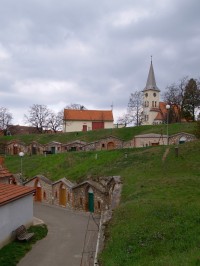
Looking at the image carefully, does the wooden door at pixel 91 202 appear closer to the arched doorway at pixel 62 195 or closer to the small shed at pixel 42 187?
the arched doorway at pixel 62 195

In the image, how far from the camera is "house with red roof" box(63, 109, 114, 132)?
69500 mm

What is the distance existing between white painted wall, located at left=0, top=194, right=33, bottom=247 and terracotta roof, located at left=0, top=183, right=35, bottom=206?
37 centimetres

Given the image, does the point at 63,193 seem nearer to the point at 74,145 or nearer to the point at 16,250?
the point at 16,250

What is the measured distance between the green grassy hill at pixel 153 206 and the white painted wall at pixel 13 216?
621 centimetres

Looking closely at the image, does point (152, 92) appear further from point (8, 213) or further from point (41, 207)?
point (8, 213)

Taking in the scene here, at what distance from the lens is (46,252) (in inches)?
657

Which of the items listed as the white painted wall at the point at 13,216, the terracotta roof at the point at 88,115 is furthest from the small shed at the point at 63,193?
the terracotta roof at the point at 88,115

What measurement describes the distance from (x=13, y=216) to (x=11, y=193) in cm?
139

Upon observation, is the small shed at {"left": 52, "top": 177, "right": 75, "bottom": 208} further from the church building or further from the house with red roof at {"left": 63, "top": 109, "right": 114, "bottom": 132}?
the church building

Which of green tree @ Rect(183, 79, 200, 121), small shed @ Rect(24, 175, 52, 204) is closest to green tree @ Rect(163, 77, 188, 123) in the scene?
green tree @ Rect(183, 79, 200, 121)

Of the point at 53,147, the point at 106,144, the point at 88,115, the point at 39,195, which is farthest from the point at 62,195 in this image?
the point at 88,115

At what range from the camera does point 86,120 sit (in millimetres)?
70500

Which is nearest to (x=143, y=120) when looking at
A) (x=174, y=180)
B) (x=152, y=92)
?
(x=152, y=92)

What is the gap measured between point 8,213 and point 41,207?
1327 cm
